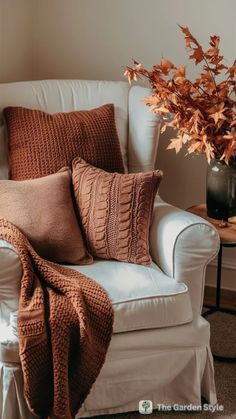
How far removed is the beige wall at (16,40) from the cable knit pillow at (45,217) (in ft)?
2.72

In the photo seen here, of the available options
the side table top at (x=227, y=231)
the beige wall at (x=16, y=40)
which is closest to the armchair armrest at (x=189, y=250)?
the side table top at (x=227, y=231)

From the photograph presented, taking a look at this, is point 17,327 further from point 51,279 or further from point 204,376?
point 204,376

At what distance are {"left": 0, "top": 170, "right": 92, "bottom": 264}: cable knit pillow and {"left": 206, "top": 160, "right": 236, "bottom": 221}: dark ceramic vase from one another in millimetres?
521

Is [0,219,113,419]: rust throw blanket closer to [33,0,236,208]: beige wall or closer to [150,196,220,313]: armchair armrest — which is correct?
[150,196,220,313]: armchair armrest

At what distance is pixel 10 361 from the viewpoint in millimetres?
1868

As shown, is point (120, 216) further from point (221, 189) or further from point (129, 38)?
point (129, 38)

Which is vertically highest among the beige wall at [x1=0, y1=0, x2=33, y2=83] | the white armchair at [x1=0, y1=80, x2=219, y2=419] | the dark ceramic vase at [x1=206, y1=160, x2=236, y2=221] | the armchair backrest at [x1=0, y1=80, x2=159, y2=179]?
the beige wall at [x1=0, y1=0, x2=33, y2=83]

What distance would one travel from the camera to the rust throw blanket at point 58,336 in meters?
1.83

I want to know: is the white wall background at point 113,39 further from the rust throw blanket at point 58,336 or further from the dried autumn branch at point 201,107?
the rust throw blanket at point 58,336

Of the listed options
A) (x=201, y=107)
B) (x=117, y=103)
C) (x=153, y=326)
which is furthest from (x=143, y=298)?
(x=117, y=103)

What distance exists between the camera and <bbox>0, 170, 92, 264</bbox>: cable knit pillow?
2.14 m

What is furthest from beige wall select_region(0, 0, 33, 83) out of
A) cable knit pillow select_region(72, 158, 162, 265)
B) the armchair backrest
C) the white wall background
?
cable knit pillow select_region(72, 158, 162, 265)

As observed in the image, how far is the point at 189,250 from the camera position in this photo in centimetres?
211

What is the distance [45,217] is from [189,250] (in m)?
0.50
